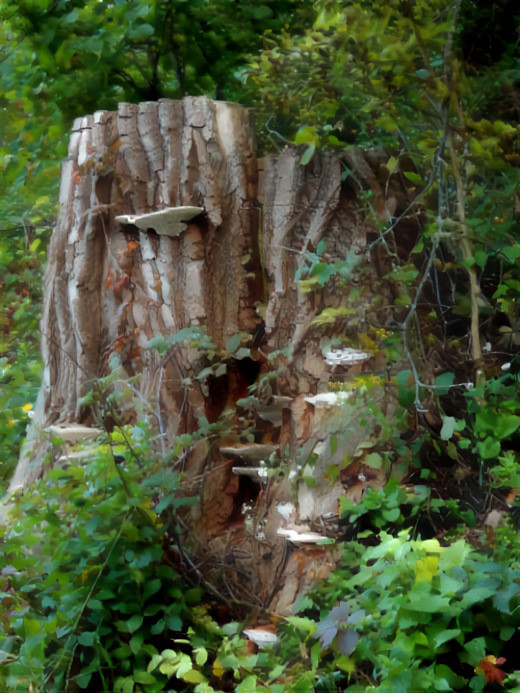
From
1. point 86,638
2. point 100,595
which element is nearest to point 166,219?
point 100,595

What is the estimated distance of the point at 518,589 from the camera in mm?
1494

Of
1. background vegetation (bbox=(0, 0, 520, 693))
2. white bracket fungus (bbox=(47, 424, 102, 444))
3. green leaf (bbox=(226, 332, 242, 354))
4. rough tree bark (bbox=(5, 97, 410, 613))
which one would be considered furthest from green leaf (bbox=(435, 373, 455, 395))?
white bracket fungus (bbox=(47, 424, 102, 444))

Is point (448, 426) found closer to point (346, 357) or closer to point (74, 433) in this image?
point (346, 357)

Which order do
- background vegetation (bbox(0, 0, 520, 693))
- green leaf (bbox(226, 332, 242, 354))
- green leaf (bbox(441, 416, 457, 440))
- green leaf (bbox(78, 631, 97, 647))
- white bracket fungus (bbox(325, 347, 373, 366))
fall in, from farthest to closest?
green leaf (bbox(226, 332, 242, 354)), white bracket fungus (bbox(325, 347, 373, 366)), green leaf (bbox(441, 416, 457, 440)), green leaf (bbox(78, 631, 97, 647)), background vegetation (bbox(0, 0, 520, 693))

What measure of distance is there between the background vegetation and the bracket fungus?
496 millimetres

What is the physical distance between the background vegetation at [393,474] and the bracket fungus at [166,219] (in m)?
0.50

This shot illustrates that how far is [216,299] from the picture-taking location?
2.63 metres

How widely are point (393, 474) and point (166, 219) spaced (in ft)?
4.19

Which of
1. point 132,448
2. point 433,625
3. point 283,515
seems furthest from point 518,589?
point 132,448

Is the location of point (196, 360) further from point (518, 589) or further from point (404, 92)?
point (518, 589)

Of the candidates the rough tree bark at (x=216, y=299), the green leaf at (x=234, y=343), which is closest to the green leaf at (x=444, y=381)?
the rough tree bark at (x=216, y=299)

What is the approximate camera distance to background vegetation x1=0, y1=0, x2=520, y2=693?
1.66m

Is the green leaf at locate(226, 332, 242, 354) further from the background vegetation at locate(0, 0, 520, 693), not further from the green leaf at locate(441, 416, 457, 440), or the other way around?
the green leaf at locate(441, 416, 457, 440)

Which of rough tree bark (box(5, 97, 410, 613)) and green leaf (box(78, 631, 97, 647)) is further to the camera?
rough tree bark (box(5, 97, 410, 613))
